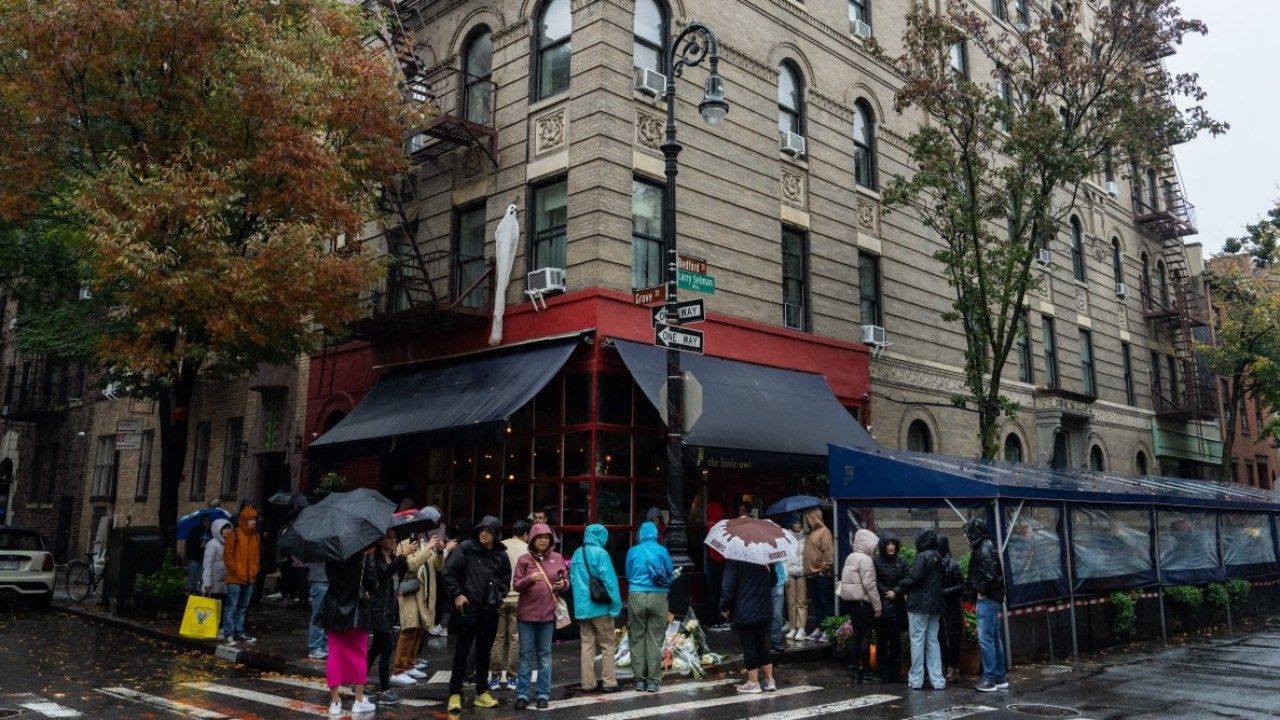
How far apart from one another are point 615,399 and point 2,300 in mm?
29719

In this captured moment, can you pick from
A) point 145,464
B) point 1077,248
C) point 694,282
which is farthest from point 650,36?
point 145,464

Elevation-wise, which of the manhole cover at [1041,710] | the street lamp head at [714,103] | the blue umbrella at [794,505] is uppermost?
the street lamp head at [714,103]

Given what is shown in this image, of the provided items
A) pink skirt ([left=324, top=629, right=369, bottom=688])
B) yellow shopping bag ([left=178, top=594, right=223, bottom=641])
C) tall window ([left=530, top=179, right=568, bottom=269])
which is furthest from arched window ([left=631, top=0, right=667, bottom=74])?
pink skirt ([left=324, top=629, right=369, bottom=688])

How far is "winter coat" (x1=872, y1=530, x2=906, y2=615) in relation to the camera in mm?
10641

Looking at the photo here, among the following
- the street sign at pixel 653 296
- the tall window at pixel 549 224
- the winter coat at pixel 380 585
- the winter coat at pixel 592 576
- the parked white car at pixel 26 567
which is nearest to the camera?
the winter coat at pixel 380 585

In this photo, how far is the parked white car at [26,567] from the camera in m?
17.6

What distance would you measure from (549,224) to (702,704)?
30.8ft

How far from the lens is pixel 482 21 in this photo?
18125mm

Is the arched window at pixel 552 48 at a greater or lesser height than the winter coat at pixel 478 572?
greater

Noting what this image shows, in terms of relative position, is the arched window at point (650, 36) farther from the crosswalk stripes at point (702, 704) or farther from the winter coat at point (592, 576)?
the crosswalk stripes at point (702, 704)

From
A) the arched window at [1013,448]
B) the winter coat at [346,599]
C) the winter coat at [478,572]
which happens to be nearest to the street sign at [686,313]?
the winter coat at [478,572]

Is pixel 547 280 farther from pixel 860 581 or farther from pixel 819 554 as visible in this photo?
pixel 860 581

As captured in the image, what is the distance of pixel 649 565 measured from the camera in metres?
10.0

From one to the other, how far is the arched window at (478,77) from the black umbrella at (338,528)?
33.9ft
